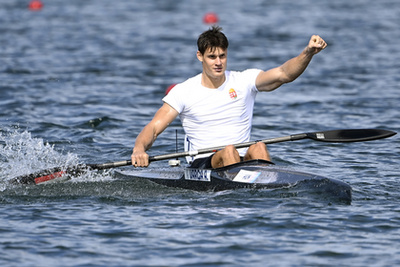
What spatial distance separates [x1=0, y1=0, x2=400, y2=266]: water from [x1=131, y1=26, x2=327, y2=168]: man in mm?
497


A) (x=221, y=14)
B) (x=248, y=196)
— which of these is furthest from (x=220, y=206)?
(x=221, y=14)

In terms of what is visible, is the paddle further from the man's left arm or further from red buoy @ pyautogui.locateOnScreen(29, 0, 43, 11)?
red buoy @ pyautogui.locateOnScreen(29, 0, 43, 11)

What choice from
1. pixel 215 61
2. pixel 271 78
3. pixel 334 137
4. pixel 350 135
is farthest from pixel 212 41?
pixel 350 135

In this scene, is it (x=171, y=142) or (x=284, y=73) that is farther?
(x=171, y=142)

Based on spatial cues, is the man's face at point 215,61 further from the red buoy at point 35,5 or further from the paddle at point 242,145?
the red buoy at point 35,5

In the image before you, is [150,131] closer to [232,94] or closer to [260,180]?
[232,94]

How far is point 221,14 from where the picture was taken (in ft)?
95.2

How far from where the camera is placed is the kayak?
7.09 m

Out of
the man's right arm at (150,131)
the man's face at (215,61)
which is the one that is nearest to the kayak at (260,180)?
the man's right arm at (150,131)

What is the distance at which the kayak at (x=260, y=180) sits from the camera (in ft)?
23.3

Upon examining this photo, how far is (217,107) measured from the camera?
753cm

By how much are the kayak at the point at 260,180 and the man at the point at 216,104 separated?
12cm

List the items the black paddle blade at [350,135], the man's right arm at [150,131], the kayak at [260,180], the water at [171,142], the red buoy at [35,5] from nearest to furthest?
the water at [171,142] → the kayak at [260,180] → the man's right arm at [150,131] → the black paddle blade at [350,135] → the red buoy at [35,5]

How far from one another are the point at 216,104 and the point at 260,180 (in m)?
0.95
